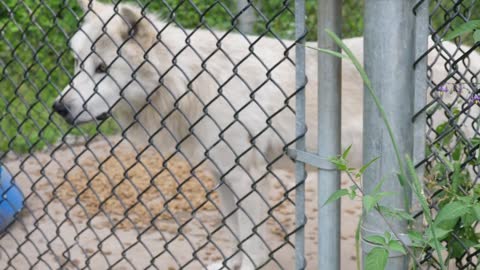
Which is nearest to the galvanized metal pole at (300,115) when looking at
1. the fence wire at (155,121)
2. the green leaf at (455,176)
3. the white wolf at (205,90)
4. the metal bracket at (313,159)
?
the metal bracket at (313,159)

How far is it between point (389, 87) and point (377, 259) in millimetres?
389

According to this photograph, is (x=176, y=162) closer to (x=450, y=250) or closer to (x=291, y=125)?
(x=291, y=125)

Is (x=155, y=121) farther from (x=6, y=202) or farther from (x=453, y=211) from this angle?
(x=453, y=211)

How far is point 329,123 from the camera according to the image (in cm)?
181

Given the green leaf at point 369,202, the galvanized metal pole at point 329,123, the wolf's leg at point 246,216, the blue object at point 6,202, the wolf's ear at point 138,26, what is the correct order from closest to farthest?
1. the green leaf at point 369,202
2. the galvanized metal pole at point 329,123
3. the wolf's ear at point 138,26
4. the wolf's leg at point 246,216
5. the blue object at point 6,202

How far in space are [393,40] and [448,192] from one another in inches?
15.7

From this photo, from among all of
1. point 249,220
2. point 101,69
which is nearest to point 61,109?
point 101,69

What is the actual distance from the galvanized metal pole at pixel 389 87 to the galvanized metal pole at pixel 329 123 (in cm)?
12

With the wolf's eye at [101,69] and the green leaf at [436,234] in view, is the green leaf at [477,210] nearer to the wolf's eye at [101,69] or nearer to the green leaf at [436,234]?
the green leaf at [436,234]

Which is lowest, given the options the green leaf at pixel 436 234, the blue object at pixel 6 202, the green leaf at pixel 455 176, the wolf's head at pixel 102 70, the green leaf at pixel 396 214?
the green leaf at pixel 436 234

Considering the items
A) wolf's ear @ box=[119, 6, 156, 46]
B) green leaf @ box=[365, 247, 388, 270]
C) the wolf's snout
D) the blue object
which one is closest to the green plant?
green leaf @ box=[365, 247, 388, 270]

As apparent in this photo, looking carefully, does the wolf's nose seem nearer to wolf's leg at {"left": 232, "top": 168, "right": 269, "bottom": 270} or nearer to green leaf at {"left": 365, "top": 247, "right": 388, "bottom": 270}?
wolf's leg at {"left": 232, "top": 168, "right": 269, "bottom": 270}

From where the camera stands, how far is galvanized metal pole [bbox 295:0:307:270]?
1.78m

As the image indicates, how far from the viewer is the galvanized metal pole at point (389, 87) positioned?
5.20ft
